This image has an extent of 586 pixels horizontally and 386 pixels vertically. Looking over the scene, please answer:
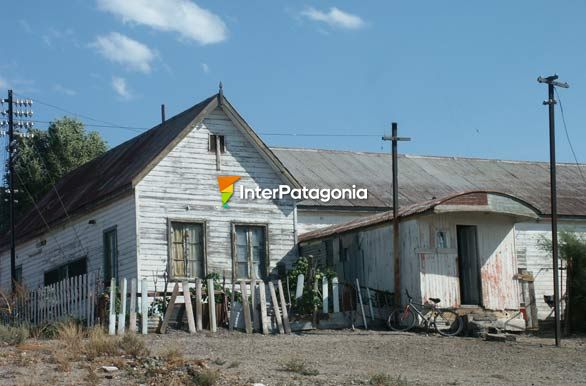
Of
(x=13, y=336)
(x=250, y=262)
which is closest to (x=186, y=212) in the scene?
(x=250, y=262)

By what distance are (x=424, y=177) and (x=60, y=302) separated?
50.4ft

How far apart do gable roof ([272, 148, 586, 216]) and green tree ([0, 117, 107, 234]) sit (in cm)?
1464

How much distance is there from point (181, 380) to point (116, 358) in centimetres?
202

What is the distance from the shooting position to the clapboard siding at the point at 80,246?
89.3ft

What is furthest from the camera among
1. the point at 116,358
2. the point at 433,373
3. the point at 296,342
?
the point at 296,342

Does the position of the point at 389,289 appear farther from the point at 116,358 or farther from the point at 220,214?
the point at 116,358

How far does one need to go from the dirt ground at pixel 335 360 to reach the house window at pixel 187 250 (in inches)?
134

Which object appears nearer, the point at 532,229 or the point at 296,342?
the point at 296,342

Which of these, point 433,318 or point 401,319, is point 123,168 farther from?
point 433,318

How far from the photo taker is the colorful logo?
28438mm

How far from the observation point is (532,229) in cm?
3475

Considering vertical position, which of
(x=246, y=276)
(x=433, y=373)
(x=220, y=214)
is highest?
(x=220, y=214)

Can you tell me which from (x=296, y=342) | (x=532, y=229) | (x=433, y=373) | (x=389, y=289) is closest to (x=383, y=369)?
(x=433, y=373)

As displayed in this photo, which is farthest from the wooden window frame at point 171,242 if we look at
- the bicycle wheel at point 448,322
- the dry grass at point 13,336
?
the dry grass at point 13,336
